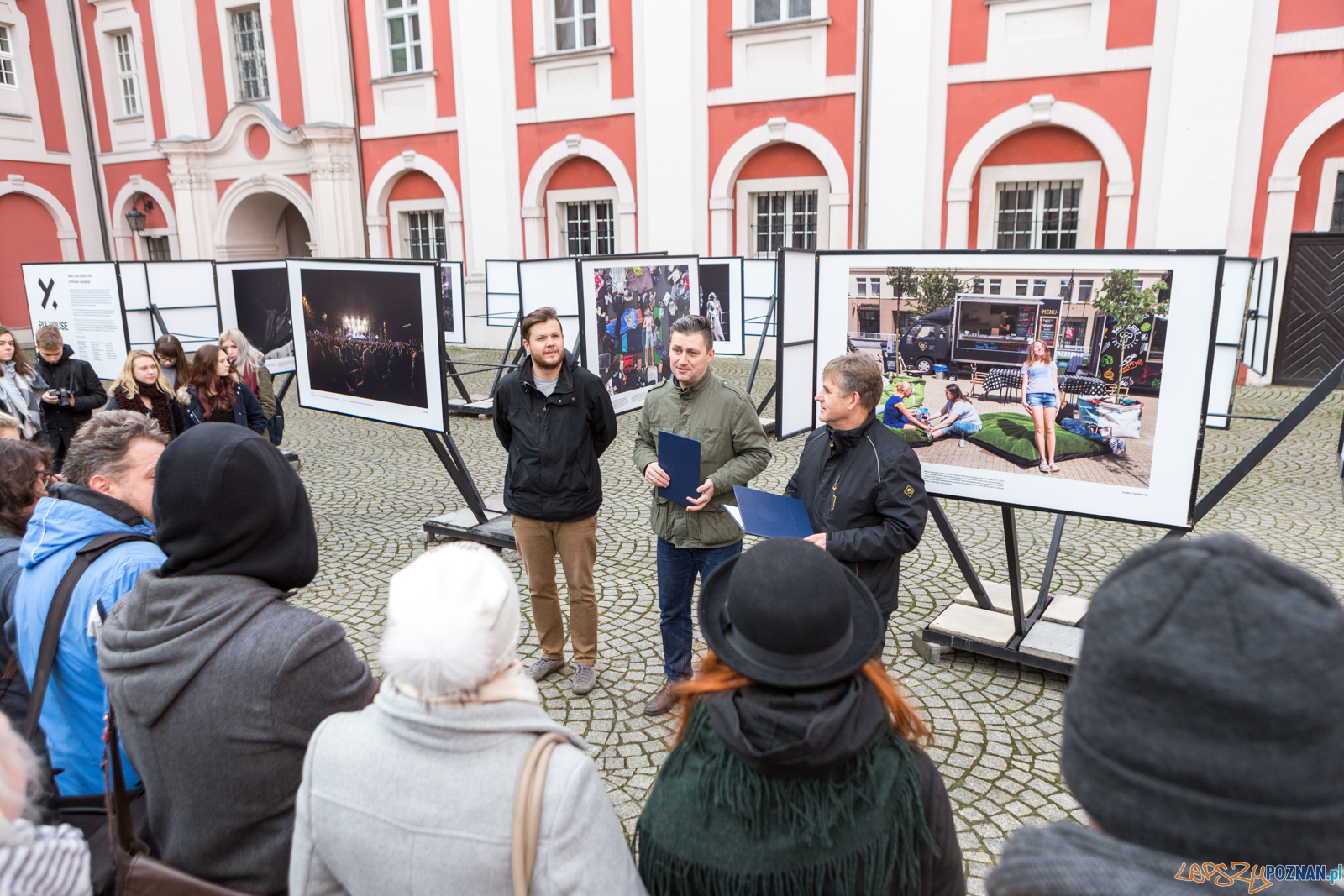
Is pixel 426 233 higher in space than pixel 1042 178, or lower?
lower

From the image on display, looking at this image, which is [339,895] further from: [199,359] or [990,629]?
[199,359]

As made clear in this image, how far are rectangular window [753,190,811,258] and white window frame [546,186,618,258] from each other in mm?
2625

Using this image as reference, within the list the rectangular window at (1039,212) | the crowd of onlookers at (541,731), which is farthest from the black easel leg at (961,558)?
the rectangular window at (1039,212)

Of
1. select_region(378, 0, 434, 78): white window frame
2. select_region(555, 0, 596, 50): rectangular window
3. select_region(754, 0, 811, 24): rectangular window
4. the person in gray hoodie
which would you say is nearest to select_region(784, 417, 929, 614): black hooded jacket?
the person in gray hoodie

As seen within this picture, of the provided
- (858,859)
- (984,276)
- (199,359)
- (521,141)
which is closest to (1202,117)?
(984,276)

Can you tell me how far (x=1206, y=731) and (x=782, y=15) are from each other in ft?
51.7

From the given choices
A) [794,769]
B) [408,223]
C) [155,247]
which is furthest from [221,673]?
[155,247]

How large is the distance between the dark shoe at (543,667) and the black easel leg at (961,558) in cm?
206

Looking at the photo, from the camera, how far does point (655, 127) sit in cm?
1550

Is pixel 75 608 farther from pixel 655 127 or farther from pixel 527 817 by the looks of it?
pixel 655 127

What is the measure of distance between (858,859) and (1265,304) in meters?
10.7

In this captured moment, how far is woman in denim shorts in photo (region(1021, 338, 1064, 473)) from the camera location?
12.3ft

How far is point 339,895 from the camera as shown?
1.50 metres

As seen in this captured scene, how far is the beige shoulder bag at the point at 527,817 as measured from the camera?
128 cm
